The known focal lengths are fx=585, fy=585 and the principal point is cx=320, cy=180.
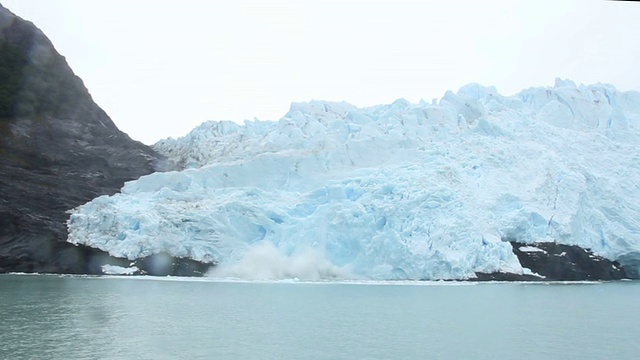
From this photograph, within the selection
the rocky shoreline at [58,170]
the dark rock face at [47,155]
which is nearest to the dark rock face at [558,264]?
the rocky shoreline at [58,170]

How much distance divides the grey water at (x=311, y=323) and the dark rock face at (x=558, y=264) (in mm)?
2936

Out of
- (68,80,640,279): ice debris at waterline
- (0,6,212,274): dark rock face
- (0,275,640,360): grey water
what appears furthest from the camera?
(0,6,212,274): dark rock face

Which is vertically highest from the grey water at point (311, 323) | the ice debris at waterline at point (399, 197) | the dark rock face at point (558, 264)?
the ice debris at waterline at point (399, 197)

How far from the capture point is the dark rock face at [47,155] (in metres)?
25.8

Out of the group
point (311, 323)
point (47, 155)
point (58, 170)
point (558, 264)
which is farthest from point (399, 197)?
point (47, 155)

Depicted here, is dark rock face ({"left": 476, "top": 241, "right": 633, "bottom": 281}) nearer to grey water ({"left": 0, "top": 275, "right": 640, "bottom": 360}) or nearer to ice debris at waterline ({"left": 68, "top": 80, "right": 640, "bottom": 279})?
ice debris at waterline ({"left": 68, "top": 80, "right": 640, "bottom": 279})

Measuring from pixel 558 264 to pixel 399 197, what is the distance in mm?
7128

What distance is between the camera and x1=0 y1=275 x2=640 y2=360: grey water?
9.95 meters

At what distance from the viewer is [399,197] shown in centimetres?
2455

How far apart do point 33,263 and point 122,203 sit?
4.55 meters

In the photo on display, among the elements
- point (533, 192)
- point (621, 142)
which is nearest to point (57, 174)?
point (533, 192)

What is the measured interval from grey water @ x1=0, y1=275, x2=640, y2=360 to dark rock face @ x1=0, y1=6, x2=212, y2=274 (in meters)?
5.52

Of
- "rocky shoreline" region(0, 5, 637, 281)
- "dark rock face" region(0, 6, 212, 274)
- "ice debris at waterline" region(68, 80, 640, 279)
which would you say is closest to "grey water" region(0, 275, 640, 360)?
"ice debris at waterline" region(68, 80, 640, 279)

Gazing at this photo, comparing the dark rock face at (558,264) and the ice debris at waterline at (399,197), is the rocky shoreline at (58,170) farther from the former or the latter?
the ice debris at waterline at (399,197)
